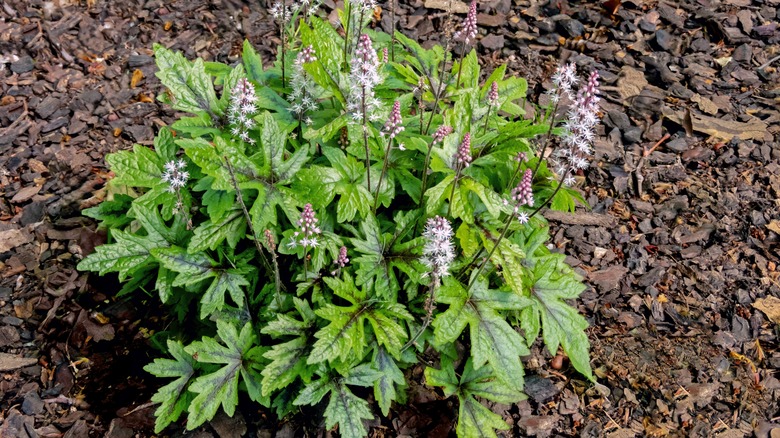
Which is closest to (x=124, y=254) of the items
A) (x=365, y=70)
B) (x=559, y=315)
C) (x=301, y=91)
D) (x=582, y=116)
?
(x=301, y=91)

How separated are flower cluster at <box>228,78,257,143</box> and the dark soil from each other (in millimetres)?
1529

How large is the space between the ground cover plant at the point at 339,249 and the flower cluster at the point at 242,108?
17mm

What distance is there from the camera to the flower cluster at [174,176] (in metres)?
3.86

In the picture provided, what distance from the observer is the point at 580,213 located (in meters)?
5.68

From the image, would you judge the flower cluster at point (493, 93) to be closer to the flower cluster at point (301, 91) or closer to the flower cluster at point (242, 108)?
the flower cluster at point (301, 91)

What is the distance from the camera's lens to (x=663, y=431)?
4.44m

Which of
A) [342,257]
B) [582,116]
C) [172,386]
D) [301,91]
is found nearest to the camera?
[582,116]

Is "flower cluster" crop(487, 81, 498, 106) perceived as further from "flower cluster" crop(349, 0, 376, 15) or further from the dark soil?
the dark soil

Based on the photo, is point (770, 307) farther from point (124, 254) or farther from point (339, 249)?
point (124, 254)

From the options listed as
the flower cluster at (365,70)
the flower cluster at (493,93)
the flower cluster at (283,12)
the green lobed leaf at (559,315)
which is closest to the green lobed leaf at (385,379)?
the green lobed leaf at (559,315)

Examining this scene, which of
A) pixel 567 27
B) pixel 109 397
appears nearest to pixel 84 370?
pixel 109 397

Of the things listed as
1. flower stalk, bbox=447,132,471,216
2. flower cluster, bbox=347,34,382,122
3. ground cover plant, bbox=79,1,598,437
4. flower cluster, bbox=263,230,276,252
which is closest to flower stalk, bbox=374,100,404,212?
ground cover plant, bbox=79,1,598,437

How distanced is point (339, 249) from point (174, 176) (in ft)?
3.64

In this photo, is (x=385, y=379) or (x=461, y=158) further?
(x=385, y=379)
